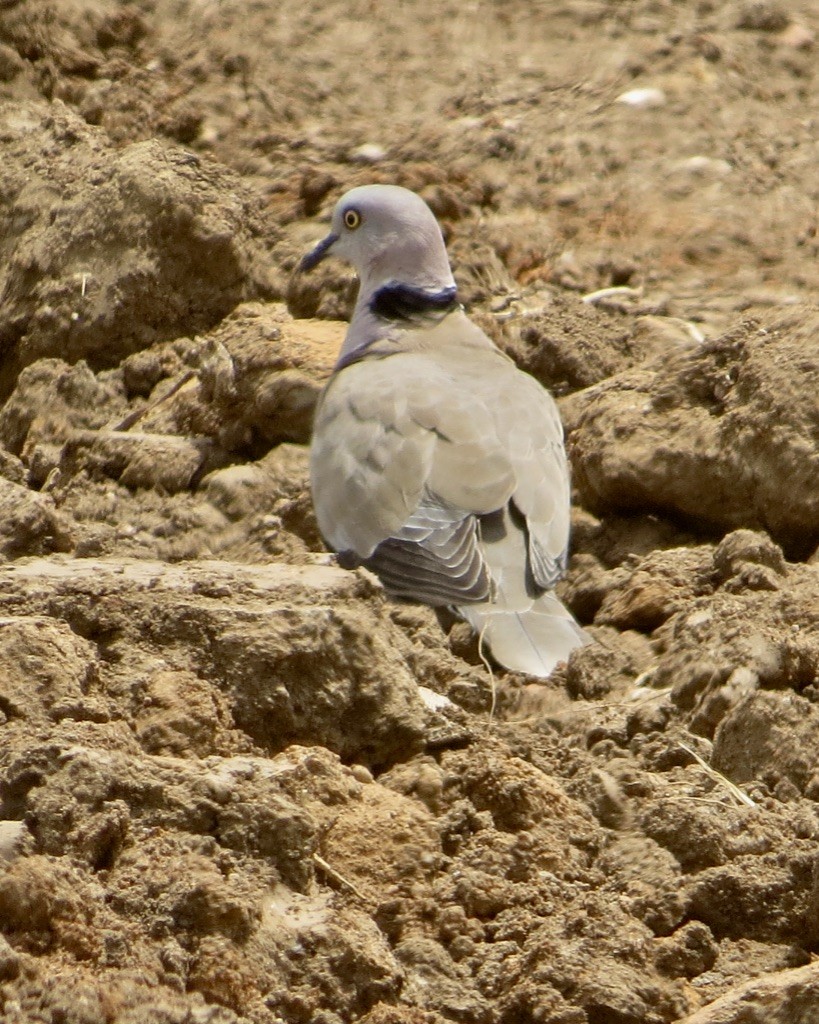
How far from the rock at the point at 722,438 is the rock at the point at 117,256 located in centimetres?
151

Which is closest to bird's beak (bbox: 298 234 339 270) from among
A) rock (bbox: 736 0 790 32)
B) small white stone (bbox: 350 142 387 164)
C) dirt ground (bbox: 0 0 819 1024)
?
dirt ground (bbox: 0 0 819 1024)

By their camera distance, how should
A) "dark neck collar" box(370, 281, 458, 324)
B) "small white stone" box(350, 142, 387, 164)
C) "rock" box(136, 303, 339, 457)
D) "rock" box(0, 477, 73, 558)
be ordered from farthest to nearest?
1. "small white stone" box(350, 142, 387, 164)
2. "dark neck collar" box(370, 281, 458, 324)
3. "rock" box(136, 303, 339, 457)
4. "rock" box(0, 477, 73, 558)

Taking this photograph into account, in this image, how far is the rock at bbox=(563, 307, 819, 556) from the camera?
507 centimetres

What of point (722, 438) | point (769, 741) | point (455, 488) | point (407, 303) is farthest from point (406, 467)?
point (769, 741)

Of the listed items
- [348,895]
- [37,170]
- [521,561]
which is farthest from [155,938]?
Answer: [37,170]

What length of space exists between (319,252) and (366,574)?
2919 mm

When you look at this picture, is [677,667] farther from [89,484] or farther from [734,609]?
[89,484]

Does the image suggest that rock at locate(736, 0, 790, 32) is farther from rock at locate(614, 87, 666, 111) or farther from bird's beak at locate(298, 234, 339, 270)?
bird's beak at locate(298, 234, 339, 270)

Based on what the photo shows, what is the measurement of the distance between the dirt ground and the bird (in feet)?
0.46

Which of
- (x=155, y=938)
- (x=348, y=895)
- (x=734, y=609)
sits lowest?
(x=734, y=609)

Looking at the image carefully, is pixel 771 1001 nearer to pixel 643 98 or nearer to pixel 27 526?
pixel 27 526

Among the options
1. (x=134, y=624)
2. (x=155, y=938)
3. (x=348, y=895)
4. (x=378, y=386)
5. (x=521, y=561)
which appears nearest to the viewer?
(x=155, y=938)

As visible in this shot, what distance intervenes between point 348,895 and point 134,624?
2.22ft

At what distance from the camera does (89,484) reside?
560 centimetres
